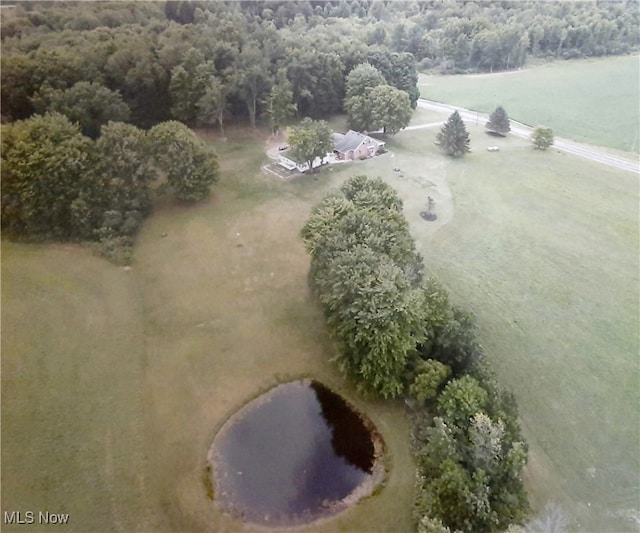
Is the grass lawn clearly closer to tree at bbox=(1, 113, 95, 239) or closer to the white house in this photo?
the white house

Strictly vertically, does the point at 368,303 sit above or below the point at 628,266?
above

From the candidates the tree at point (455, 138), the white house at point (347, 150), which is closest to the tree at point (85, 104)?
the white house at point (347, 150)

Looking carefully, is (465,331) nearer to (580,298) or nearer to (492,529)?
(492,529)

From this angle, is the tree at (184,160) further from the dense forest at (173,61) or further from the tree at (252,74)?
the tree at (252,74)

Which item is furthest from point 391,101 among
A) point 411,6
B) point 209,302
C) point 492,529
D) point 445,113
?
point 411,6

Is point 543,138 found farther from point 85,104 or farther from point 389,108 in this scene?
point 85,104

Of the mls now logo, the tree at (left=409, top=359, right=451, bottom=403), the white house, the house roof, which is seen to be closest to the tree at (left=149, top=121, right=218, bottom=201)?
the white house
